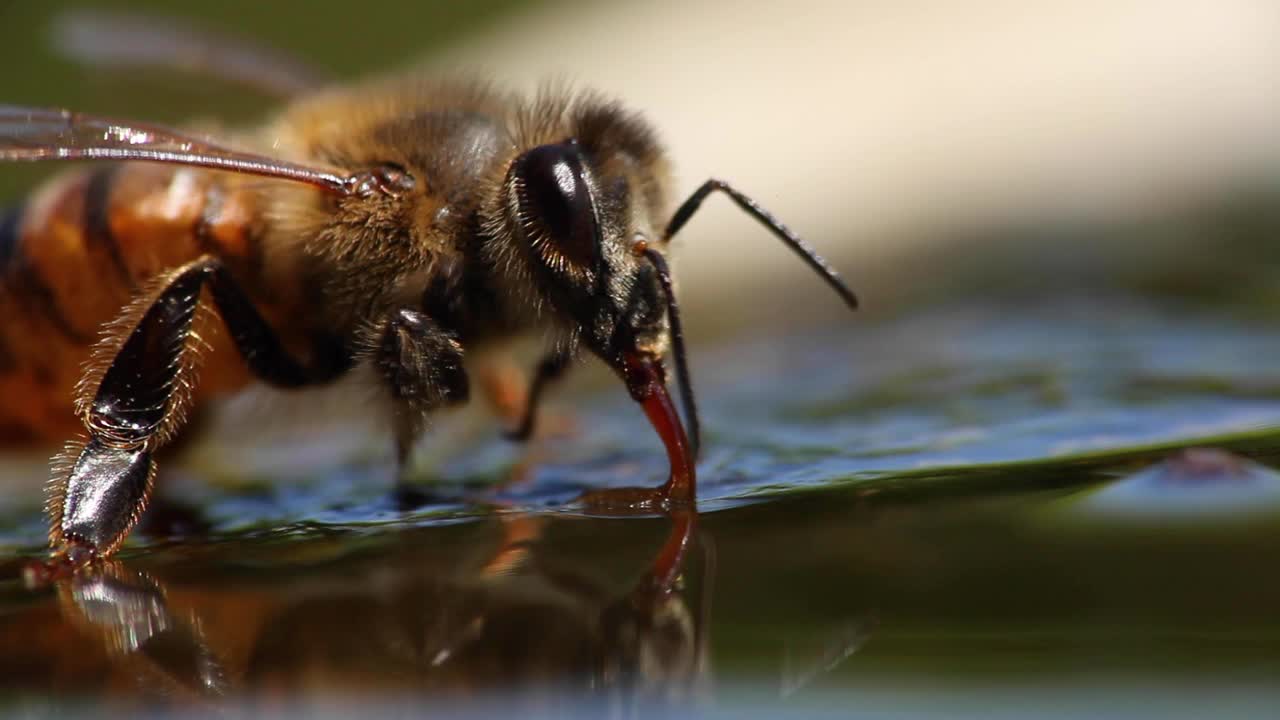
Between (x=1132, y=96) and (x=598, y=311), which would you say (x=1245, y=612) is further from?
(x=1132, y=96)

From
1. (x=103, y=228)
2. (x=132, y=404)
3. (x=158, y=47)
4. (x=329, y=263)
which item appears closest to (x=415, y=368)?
(x=329, y=263)

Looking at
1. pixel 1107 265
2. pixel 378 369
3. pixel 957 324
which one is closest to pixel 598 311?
pixel 378 369

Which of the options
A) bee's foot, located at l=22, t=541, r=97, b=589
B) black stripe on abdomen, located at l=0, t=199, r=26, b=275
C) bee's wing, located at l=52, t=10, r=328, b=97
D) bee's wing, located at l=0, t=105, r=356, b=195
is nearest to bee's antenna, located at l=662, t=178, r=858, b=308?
bee's wing, located at l=0, t=105, r=356, b=195

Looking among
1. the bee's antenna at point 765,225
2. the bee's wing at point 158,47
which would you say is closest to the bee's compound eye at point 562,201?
the bee's antenna at point 765,225

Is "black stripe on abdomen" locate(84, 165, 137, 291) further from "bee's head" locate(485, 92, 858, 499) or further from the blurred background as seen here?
"bee's head" locate(485, 92, 858, 499)

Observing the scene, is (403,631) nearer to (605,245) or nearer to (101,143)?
(605,245)

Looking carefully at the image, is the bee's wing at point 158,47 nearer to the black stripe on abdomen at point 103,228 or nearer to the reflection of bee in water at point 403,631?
the black stripe on abdomen at point 103,228
